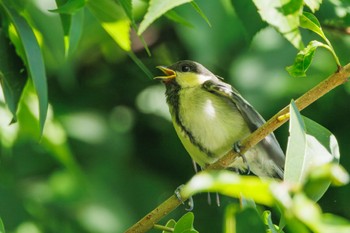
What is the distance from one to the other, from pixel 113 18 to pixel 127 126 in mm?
2339

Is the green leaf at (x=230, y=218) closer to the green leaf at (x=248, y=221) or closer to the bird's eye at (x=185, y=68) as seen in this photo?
the green leaf at (x=248, y=221)

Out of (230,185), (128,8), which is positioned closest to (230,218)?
(230,185)

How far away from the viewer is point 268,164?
302 cm

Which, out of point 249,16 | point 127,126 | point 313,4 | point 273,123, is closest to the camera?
point 313,4

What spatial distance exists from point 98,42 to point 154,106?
48cm

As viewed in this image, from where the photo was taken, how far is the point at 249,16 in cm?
209

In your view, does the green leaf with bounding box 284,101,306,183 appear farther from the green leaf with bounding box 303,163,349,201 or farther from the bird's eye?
the bird's eye

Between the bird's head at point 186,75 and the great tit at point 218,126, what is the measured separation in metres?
0.14

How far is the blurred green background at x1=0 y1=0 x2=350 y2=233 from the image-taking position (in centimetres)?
345

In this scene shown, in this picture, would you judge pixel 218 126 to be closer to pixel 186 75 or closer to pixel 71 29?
pixel 186 75

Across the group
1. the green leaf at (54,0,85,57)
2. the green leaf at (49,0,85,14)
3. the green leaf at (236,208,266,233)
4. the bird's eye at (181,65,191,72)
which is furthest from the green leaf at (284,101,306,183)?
the bird's eye at (181,65,191,72)

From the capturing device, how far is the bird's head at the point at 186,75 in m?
3.25

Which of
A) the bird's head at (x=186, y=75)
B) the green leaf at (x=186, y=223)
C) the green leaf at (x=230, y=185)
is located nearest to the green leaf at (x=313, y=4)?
the green leaf at (x=186, y=223)

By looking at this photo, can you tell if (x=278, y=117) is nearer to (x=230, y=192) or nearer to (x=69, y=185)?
(x=230, y=192)
